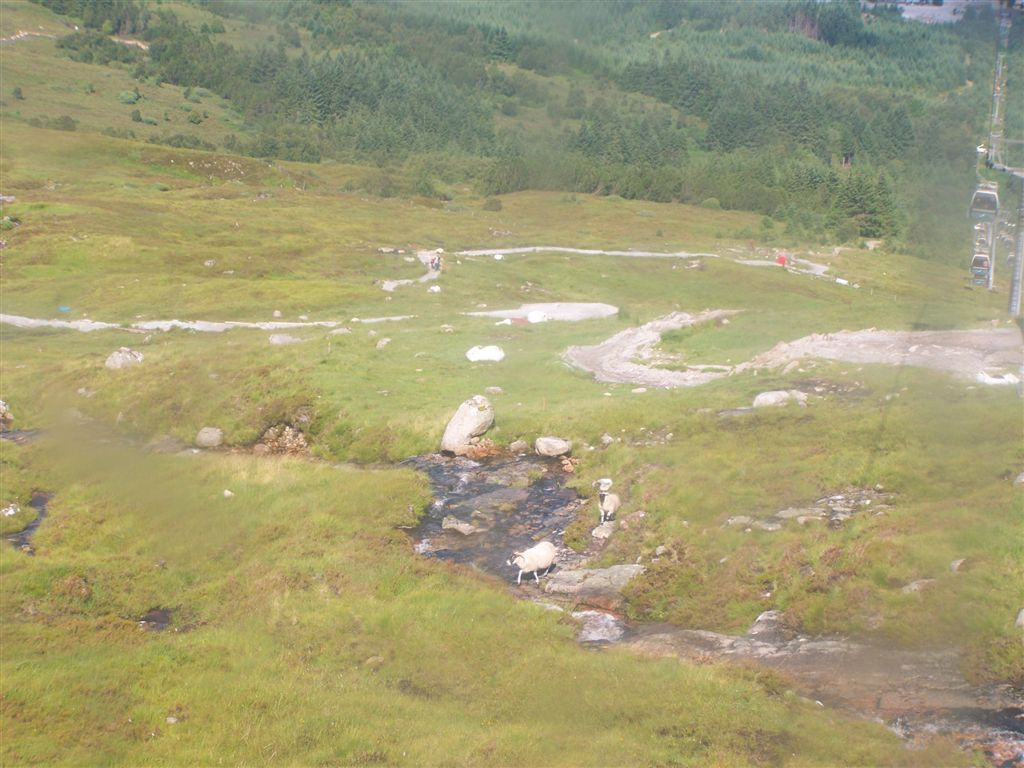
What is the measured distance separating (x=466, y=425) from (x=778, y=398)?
1216 cm

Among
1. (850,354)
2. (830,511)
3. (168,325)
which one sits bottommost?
(168,325)

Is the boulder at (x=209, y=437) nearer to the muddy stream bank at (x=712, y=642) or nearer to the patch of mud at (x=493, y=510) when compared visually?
the muddy stream bank at (x=712, y=642)

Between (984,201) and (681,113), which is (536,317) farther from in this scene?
(681,113)

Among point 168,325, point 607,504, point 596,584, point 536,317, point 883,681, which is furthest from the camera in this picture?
point 168,325

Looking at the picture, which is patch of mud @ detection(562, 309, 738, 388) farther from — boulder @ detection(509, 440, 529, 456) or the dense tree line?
the dense tree line

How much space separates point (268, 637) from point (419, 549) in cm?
740

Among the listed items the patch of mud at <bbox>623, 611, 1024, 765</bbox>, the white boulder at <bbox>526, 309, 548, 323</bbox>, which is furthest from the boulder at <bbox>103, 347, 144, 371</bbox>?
the patch of mud at <bbox>623, 611, 1024, 765</bbox>

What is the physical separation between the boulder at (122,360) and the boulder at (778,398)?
31101 mm

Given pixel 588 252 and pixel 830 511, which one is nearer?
pixel 830 511

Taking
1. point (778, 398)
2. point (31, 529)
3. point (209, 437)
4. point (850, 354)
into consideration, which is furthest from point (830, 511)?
point (209, 437)

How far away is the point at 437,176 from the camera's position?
16700 cm

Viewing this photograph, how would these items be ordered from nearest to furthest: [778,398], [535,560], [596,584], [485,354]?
[596,584] → [535,560] → [778,398] → [485,354]

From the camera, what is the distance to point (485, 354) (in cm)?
4828

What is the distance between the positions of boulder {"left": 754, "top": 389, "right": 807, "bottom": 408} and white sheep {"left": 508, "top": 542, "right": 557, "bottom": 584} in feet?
38.7
